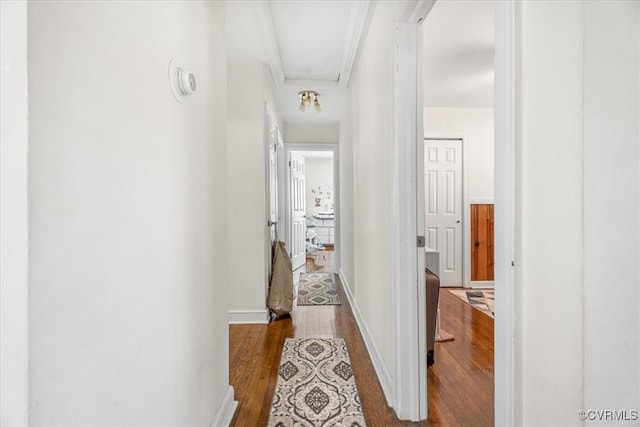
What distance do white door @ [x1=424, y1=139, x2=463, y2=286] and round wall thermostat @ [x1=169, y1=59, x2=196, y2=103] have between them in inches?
148

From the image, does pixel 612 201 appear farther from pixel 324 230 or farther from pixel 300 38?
pixel 324 230

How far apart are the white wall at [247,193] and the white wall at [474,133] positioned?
2.54 metres

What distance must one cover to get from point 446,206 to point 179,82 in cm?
399

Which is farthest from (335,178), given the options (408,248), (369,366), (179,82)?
(179,82)

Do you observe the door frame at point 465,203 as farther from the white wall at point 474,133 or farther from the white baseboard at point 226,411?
the white baseboard at point 226,411

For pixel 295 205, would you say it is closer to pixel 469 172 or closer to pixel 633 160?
pixel 469 172

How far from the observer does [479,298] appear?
12.0 ft

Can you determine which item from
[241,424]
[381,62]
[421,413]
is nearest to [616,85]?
[381,62]

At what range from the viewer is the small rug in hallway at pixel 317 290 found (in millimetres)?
3494

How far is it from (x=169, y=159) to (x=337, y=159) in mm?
4102

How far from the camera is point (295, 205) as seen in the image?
536 centimetres

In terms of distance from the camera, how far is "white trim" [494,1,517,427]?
739 mm

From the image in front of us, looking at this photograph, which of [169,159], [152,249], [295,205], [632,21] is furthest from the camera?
[295,205]

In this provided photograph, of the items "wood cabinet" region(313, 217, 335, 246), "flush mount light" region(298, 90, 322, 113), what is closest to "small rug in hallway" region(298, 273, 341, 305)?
"flush mount light" region(298, 90, 322, 113)
